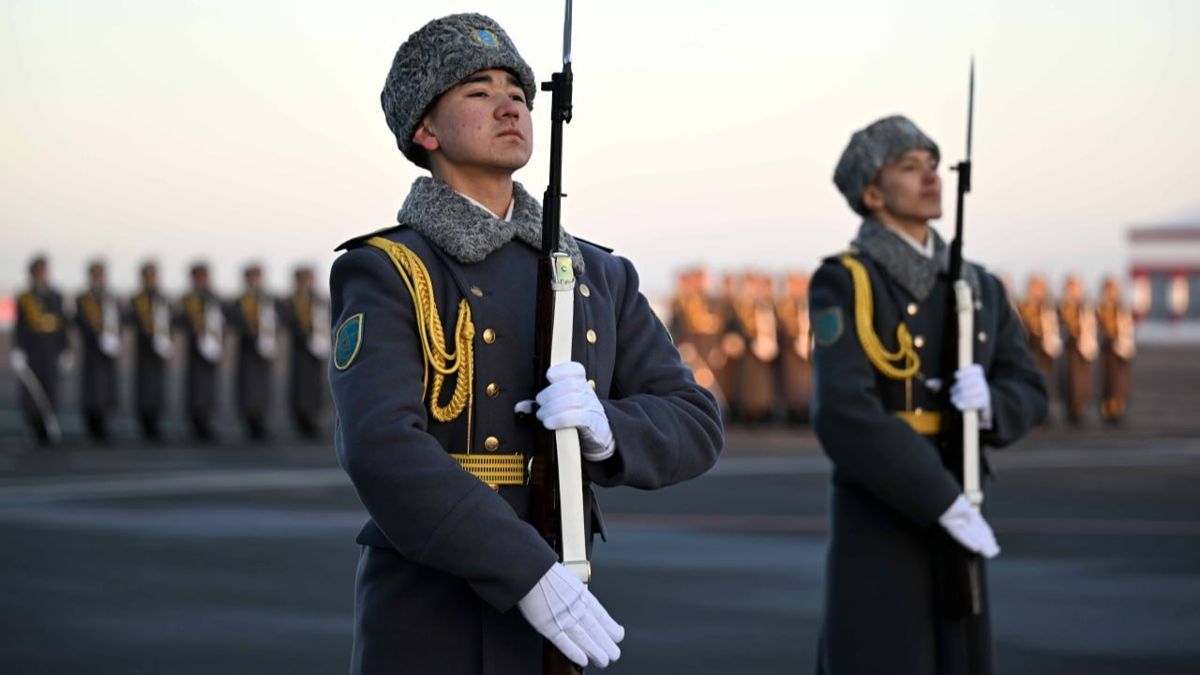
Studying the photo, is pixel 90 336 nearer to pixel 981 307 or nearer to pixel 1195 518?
pixel 1195 518

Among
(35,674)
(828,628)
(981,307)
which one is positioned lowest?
(35,674)

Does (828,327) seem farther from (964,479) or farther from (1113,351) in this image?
(1113,351)

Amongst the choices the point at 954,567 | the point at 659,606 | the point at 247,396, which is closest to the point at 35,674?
the point at 659,606

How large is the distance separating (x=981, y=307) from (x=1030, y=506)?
319 inches

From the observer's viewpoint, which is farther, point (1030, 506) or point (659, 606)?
point (1030, 506)

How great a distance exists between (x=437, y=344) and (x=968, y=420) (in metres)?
2.21

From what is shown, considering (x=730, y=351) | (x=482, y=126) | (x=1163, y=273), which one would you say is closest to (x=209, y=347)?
(x=730, y=351)

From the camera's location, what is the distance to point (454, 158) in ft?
12.1

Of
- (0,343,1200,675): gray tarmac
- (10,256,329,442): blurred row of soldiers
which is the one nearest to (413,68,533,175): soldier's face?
(0,343,1200,675): gray tarmac

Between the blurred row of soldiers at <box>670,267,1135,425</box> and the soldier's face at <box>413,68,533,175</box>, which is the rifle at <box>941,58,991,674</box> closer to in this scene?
the soldier's face at <box>413,68,533,175</box>

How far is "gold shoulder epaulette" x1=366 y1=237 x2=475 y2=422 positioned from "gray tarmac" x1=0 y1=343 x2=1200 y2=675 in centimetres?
398

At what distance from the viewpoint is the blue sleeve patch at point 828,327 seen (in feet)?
17.8

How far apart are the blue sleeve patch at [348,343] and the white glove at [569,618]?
0.52 m

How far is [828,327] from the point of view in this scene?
215 inches
